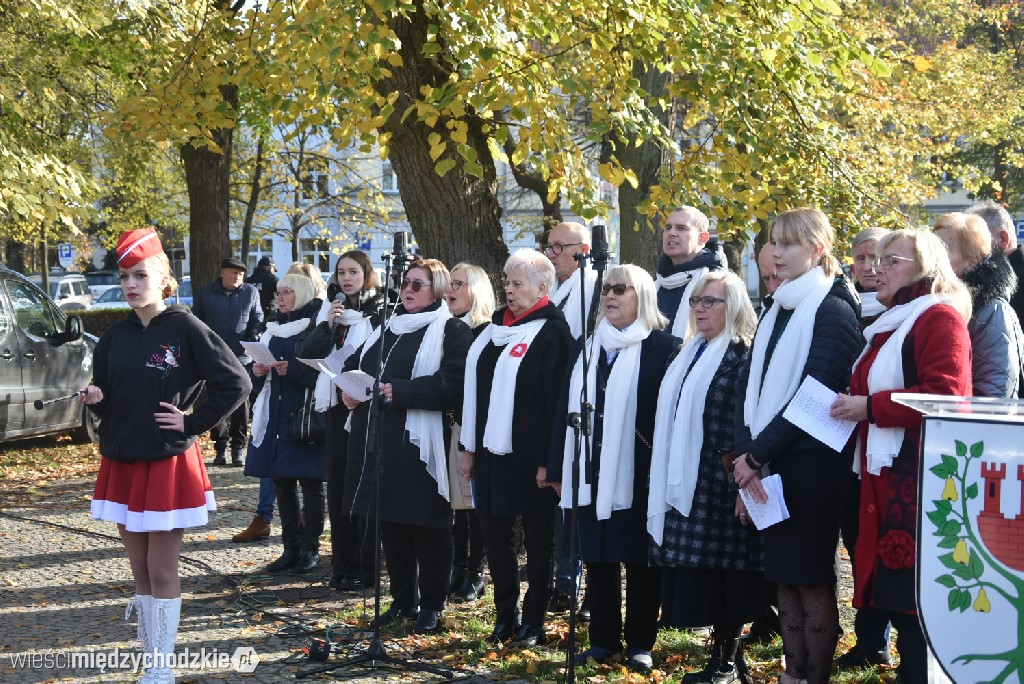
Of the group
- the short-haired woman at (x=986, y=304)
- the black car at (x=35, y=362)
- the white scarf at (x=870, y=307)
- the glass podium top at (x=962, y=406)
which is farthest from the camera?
the black car at (x=35, y=362)

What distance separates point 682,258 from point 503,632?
2567mm

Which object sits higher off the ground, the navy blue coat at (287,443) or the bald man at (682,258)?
the bald man at (682,258)

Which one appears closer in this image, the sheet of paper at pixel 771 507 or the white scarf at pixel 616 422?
the sheet of paper at pixel 771 507

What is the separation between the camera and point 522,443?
21.3 feet

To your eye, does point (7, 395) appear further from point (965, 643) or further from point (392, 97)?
point (965, 643)

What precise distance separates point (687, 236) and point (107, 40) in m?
10.8

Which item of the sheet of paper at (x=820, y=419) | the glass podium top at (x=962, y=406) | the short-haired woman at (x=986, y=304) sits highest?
the short-haired woman at (x=986, y=304)

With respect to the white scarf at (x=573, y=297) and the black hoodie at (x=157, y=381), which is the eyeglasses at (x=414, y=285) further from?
the black hoodie at (x=157, y=381)

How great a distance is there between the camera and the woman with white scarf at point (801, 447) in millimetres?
5016

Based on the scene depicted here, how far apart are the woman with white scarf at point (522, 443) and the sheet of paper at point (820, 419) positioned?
1.83 m

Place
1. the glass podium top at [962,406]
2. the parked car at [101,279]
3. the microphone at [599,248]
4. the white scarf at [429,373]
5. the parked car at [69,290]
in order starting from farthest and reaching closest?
the parked car at [101,279] < the parked car at [69,290] < the white scarf at [429,373] < the microphone at [599,248] < the glass podium top at [962,406]

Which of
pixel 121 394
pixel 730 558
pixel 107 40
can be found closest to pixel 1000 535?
pixel 730 558

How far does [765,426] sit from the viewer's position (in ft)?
16.6

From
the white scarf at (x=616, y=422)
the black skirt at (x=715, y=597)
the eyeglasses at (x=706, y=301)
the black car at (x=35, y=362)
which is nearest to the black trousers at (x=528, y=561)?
the white scarf at (x=616, y=422)
